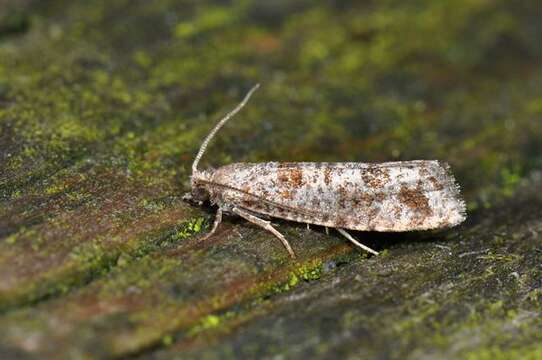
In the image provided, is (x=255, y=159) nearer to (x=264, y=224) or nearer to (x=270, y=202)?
(x=270, y=202)

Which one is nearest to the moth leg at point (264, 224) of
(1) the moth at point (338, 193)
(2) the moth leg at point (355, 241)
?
→ (1) the moth at point (338, 193)

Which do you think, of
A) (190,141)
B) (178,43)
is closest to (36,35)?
(178,43)

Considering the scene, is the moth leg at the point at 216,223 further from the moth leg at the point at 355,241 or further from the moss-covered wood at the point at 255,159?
the moth leg at the point at 355,241

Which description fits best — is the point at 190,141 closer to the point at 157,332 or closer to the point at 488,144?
the point at 157,332

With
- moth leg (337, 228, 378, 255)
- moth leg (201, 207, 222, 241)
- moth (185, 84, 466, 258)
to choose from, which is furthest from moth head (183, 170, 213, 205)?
moth leg (337, 228, 378, 255)

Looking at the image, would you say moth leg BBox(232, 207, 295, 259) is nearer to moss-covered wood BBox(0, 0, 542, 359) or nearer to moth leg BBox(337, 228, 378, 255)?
moss-covered wood BBox(0, 0, 542, 359)

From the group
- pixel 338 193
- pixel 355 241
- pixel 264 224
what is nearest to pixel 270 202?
pixel 264 224
